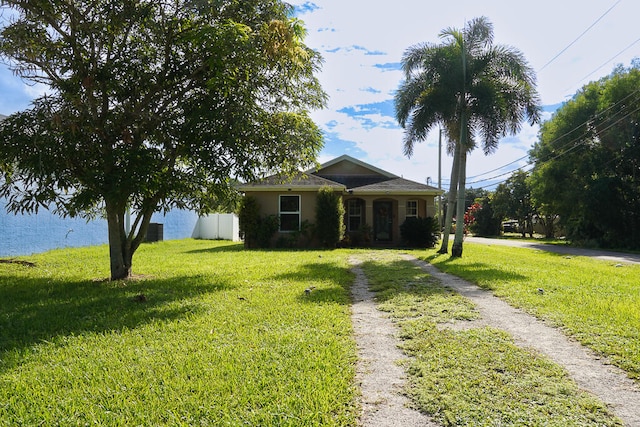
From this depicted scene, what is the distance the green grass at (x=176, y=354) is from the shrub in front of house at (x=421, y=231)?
1138cm

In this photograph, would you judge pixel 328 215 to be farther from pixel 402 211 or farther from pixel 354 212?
pixel 402 211

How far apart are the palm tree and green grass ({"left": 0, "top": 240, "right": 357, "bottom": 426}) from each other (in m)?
9.09

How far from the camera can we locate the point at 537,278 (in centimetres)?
885

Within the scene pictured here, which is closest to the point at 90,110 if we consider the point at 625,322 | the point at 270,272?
the point at 270,272

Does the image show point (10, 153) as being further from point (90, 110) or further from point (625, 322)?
point (625, 322)

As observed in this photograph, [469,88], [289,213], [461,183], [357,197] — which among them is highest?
[469,88]

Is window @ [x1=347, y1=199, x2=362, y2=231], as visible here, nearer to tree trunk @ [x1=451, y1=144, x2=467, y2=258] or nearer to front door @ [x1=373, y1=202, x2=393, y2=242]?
front door @ [x1=373, y1=202, x2=393, y2=242]

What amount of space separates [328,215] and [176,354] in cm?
1329

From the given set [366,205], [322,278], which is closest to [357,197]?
[366,205]

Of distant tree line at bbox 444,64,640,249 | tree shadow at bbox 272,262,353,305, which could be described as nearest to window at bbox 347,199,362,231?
distant tree line at bbox 444,64,640,249

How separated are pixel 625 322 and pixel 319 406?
4.24 m

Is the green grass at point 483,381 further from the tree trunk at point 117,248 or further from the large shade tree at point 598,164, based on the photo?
the large shade tree at point 598,164

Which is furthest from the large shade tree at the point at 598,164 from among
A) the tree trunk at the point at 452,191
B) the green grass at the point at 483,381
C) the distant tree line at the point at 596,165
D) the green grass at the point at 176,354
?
the green grass at the point at 483,381

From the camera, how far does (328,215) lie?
1711 cm
